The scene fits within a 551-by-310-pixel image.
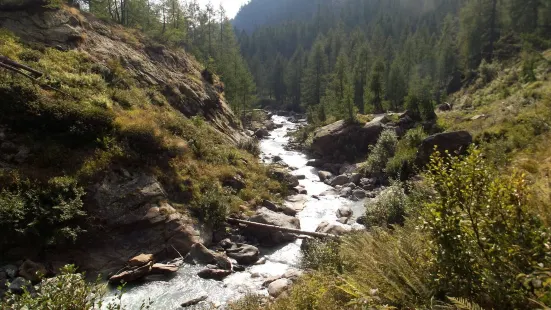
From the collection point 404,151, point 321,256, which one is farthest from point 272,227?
point 404,151

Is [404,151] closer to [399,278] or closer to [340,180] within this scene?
[340,180]

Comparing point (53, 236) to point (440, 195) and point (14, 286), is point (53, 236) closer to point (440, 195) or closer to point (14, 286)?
point (14, 286)

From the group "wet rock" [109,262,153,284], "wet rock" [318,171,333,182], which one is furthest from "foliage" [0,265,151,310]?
"wet rock" [318,171,333,182]

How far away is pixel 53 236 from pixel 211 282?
652 centimetres

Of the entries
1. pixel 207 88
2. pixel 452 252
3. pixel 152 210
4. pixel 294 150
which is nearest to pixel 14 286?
pixel 152 210

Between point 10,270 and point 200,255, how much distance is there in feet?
22.6

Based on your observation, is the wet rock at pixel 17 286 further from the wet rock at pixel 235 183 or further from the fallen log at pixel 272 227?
the wet rock at pixel 235 183

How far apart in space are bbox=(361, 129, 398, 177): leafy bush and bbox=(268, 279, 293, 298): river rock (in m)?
17.9

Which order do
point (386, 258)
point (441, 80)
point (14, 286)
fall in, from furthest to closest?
1. point (441, 80)
2. point (14, 286)
3. point (386, 258)

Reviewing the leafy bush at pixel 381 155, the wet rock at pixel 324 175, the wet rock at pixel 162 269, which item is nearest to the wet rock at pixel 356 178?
the leafy bush at pixel 381 155

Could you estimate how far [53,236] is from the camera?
13.1 m

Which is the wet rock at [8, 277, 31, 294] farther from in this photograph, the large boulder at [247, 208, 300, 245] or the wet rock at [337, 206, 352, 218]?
the wet rock at [337, 206, 352, 218]

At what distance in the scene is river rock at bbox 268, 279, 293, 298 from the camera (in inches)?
459

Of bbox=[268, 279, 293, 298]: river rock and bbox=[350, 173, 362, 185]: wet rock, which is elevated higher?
bbox=[268, 279, 293, 298]: river rock
